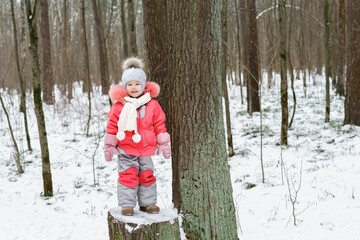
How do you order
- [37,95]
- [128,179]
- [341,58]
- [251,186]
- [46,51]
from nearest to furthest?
[128,179], [37,95], [251,186], [341,58], [46,51]

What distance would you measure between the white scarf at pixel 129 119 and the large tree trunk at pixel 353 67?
6068 millimetres

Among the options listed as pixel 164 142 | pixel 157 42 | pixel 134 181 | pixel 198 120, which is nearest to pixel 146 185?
pixel 134 181

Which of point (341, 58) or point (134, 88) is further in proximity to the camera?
point (341, 58)

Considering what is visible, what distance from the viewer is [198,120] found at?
2473mm

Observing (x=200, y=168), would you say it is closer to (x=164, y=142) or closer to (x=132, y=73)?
(x=164, y=142)

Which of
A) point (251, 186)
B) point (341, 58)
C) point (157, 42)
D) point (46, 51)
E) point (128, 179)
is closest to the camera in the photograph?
point (128, 179)

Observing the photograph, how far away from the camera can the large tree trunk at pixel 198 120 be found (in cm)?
243

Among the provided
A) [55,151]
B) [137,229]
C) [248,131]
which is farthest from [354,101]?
[55,151]

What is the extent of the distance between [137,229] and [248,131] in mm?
5976

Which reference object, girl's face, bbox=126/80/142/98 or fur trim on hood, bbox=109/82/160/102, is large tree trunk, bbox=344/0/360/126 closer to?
fur trim on hood, bbox=109/82/160/102

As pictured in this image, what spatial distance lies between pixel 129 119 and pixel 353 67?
20.7 feet

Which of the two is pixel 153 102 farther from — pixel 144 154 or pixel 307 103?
pixel 307 103

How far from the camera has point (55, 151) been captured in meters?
6.96

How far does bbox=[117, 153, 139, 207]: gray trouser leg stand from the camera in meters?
2.55
